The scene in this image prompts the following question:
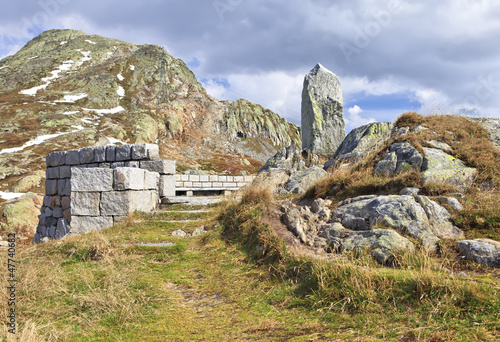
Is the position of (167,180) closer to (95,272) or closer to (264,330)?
(95,272)

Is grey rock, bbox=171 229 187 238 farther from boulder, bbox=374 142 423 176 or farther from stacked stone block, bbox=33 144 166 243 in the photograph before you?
boulder, bbox=374 142 423 176

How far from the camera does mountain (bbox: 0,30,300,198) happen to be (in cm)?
4403

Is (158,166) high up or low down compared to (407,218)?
up

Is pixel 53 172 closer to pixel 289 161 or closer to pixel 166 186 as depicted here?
pixel 166 186

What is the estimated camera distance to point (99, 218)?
10.7 metres

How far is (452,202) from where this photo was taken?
6207 mm

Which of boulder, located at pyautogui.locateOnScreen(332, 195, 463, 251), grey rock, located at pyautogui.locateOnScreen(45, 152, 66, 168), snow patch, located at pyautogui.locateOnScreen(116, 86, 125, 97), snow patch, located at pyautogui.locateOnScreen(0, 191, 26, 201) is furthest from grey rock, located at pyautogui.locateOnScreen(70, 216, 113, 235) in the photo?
snow patch, located at pyautogui.locateOnScreen(116, 86, 125, 97)

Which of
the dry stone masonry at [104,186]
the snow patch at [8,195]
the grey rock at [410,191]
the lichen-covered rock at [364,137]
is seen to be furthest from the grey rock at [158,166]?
the snow patch at [8,195]

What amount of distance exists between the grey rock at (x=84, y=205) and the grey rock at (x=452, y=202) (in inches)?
400

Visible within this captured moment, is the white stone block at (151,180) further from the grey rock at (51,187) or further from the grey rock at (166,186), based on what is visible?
the grey rock at (51,187)

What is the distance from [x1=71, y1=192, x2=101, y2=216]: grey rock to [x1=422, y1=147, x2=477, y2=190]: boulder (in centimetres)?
1013

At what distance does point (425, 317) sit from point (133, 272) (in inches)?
185

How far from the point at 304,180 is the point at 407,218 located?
7468mm

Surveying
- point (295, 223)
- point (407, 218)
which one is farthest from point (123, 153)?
point (407, 218)
